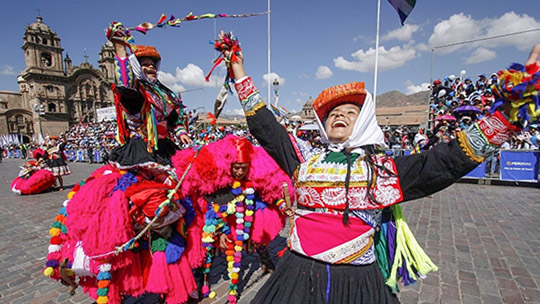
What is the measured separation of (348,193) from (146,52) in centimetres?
236

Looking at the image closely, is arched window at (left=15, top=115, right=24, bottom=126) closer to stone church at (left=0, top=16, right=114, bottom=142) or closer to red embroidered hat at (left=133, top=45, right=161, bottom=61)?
stone church at (left=0, top=16, right=114, bottom=142)

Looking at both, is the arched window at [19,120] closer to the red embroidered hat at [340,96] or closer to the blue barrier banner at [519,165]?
the red embroidered hat at [340,96]

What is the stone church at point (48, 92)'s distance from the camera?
4950 cm

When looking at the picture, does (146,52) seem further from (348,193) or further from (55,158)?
(55,158)

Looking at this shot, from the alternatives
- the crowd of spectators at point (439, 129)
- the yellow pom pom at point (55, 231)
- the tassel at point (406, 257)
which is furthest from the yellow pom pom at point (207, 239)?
the tassel at point (406, 257)

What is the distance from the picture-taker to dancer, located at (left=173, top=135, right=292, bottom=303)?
9.27 ft

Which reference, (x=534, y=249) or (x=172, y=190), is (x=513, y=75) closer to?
(x=172, y=190)

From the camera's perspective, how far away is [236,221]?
296 cm

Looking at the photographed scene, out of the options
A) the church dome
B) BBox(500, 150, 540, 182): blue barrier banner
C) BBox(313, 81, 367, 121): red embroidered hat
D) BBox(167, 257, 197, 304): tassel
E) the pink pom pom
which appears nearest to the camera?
BBox(313, 81, 367, 121): red embroidered hat

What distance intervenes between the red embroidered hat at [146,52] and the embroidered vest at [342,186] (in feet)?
6.74

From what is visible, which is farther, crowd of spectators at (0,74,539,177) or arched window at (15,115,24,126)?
arched window at (15,115,24,126)

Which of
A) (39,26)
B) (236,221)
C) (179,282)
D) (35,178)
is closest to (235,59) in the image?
(236,221)

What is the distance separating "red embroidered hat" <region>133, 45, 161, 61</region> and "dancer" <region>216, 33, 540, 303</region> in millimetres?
1333

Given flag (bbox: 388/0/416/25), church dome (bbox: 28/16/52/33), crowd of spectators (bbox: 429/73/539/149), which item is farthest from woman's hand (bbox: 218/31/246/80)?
church dome (bbox: 28/16/52/33)
